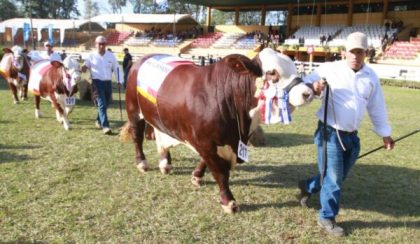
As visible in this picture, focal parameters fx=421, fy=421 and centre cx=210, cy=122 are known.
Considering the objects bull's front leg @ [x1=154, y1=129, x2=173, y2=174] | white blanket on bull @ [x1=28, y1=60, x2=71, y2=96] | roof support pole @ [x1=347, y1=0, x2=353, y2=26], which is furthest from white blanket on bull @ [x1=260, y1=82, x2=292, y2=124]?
roof support pole @ [x1=347, y1=0, x2=353, y2=26]

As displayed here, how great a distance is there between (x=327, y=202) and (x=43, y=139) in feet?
16.9

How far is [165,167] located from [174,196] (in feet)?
2.69

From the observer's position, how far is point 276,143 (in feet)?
24.9

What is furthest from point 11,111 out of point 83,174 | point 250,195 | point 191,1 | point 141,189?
point 191,1

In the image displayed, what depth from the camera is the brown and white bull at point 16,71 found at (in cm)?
1088

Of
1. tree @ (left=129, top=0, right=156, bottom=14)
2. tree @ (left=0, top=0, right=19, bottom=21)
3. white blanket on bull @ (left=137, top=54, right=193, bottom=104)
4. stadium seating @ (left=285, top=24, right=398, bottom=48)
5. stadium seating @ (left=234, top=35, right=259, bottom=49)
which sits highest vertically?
tree @ (left=129, top=0, right=156, bottom=14)

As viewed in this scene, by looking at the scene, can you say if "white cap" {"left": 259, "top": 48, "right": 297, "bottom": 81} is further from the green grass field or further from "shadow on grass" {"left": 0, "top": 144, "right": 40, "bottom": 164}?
"shadow on grass" {"left": 0, "top": 144, "right": 40, "bottom": 164}

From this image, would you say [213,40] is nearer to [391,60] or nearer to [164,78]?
[391,60]

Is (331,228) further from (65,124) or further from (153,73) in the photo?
(65,124)

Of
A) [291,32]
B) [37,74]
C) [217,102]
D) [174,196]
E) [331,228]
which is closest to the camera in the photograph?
[331,228]

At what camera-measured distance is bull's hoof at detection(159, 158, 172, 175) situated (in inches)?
221

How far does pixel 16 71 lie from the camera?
433 inches

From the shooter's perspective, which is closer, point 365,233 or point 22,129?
point 365,233

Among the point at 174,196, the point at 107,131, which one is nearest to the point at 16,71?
the point at 107,131
